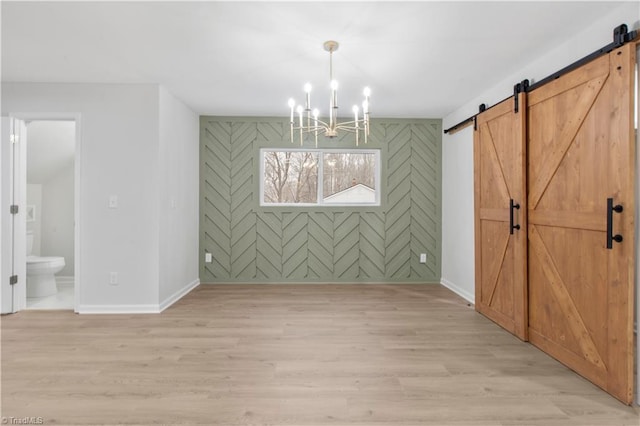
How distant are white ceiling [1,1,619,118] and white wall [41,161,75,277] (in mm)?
1857

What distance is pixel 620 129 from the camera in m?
1.91

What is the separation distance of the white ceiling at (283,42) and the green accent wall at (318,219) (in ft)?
3.74

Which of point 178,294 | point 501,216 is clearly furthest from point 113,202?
point 501,216

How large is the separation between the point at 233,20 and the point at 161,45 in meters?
0.78

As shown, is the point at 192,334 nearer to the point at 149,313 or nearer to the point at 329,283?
the point at 149,313

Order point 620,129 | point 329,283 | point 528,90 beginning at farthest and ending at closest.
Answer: point 329,283, point 528,90, point 620,129

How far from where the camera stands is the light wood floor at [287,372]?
1.81 m

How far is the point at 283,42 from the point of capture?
259 cm

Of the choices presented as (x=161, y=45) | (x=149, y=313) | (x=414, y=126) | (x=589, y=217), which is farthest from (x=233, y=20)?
(x=414, y=126)

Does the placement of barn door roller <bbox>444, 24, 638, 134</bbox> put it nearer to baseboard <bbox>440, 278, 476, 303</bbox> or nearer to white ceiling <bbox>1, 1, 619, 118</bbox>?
white ceiling <bbox>1, 1, 619, 118</bbox>

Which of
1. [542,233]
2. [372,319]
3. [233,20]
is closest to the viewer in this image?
[233,20]

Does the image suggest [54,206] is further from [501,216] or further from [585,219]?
[585,219]

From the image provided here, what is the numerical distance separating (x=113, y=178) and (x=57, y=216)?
2.25 meters

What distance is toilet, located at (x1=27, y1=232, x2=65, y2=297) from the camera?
4.00m
